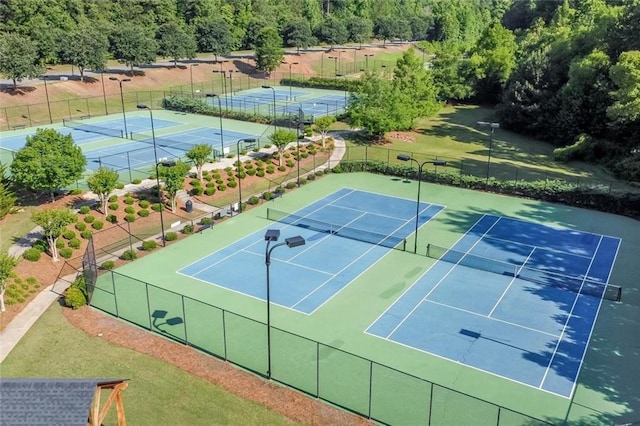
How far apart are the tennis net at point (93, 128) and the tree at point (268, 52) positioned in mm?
35928

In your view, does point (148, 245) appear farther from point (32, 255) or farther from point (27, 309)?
point (27, 309)

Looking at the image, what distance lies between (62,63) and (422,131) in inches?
2055

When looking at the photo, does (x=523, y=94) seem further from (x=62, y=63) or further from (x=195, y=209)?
(x=62, y=63)

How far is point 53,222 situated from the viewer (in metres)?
27.6

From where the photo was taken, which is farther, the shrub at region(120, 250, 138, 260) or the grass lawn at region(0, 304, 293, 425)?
the shrub at region(120, 250, 138, 260)

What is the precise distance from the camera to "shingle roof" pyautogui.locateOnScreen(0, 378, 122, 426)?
11.5m

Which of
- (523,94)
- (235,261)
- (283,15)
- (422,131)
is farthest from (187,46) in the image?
(235,261)

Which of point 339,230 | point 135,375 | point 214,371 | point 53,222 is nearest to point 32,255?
point 53,222

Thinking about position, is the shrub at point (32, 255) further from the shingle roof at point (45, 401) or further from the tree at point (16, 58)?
the tree at point (16, 58)

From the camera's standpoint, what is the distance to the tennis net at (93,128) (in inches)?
2160

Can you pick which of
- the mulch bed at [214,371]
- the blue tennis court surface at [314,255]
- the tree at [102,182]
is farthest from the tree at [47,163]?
the mulch bed at [214,371]

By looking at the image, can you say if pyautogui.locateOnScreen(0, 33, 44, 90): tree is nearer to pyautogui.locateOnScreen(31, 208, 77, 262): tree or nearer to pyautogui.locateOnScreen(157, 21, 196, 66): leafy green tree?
pyautogui.locateOnScreen(157, 21, 196, 66): leafy green tree

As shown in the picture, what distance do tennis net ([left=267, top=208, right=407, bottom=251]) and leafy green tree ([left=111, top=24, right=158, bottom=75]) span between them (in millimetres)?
51129

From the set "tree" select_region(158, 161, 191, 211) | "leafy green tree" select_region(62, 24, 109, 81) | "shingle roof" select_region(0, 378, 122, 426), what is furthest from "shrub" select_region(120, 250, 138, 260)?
"leafy green tree" select_region(62, 24, 109, 81)
